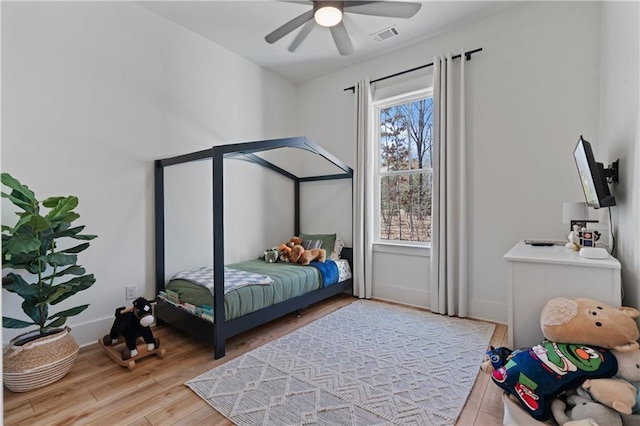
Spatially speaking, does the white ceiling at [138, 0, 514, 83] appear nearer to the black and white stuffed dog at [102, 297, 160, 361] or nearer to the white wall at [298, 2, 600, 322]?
the white wall at [298, 2, 600, 322]

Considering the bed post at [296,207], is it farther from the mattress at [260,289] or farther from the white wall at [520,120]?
the white wall at [520,120]

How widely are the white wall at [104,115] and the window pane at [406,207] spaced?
211cm

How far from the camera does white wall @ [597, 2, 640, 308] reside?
1.58 metres

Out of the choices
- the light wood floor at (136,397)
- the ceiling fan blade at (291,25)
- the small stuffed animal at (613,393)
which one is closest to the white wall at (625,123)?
the small stuffed animal at (613,393)

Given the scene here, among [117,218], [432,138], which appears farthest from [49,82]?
[432,138]

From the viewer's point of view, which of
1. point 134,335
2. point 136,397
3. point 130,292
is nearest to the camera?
point 136,397

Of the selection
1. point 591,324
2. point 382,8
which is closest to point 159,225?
point 382,8

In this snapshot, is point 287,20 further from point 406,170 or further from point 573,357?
point 573,357

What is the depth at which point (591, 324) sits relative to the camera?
1.37 m

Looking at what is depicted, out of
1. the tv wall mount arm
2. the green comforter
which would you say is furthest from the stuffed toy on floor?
the green comforter

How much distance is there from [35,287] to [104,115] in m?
1.45

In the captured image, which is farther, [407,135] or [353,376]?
[407,135]

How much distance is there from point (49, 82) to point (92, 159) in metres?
0.61

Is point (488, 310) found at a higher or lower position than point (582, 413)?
lower
